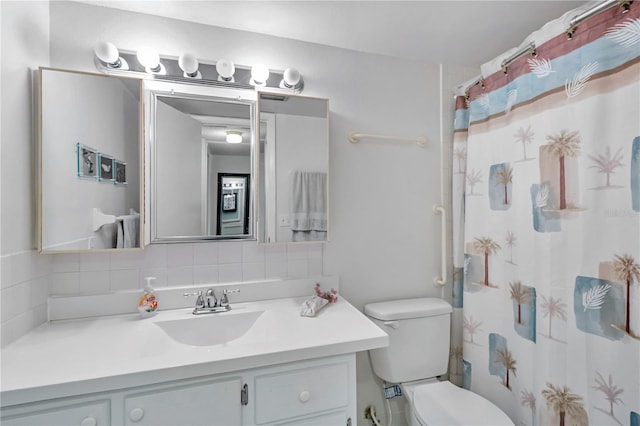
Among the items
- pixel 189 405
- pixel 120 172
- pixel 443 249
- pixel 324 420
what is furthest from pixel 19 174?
pixel 443 249

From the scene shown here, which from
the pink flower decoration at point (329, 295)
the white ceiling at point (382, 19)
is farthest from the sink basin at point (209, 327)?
the white ceiling at point (382, 19)

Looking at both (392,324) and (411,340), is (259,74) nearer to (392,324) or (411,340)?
(392,324)

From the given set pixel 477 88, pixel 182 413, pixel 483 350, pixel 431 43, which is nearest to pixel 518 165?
pixel 477 88

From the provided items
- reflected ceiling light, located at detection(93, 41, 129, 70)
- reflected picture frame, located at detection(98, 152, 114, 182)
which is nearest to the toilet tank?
reflected picture frame, located at detection(98, 152, 114, 182)

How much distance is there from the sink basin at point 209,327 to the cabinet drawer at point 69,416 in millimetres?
374

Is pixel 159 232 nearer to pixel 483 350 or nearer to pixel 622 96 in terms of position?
pixel 483 350

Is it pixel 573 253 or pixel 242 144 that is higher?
pixel 242 144

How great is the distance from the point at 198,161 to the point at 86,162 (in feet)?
1.42

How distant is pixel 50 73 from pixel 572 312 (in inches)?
88.4

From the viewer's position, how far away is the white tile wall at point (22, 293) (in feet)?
A: 3.29

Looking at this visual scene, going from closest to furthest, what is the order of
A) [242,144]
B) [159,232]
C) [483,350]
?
[159,232], [242,144], [483,350]

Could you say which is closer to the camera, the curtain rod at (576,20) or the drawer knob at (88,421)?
the drawer knob at (88,421)

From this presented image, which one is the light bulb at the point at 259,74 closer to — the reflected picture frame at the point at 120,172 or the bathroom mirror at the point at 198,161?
the bathroom mirror at the point at 198,161

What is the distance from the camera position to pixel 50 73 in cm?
118
